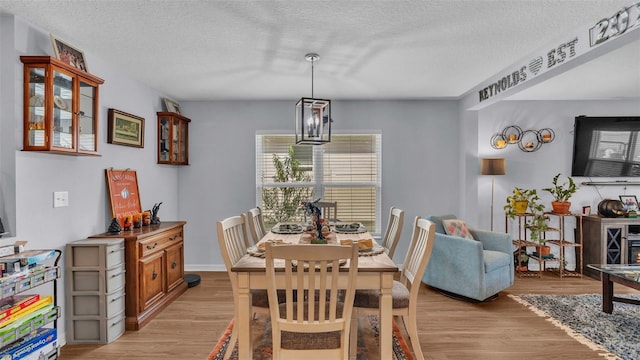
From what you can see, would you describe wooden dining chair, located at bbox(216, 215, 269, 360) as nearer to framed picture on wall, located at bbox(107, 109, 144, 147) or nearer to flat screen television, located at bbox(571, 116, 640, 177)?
framed picture on wall, located at bbox(107, 109, 144, 147)

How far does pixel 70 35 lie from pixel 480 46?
3.41 metres

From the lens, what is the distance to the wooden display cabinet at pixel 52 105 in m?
2.43

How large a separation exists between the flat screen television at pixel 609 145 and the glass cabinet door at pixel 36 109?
6222 mm

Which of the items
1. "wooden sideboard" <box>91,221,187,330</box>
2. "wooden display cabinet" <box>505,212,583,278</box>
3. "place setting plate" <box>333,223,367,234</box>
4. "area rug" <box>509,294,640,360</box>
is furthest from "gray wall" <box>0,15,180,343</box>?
"wooden display cabinet" <box>505,212,583,278</box>

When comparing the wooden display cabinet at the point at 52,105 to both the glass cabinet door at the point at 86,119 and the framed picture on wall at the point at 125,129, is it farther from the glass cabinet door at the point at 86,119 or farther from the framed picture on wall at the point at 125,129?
the framed picture on wall at the point at 125,129

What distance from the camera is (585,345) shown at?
2730 mm

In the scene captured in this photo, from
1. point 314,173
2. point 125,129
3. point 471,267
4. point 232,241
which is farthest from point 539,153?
point 125,129

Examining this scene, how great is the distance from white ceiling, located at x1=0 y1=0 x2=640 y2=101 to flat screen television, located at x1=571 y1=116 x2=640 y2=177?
797 millimetres

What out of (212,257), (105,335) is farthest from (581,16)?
(212,257)

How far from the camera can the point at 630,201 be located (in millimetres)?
4906

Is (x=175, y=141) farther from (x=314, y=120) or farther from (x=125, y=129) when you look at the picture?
(x=314, y=120)

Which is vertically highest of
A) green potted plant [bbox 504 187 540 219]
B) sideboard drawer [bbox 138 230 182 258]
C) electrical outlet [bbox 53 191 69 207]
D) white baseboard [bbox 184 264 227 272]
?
electrical outlet [bbox 53 191 69 207]

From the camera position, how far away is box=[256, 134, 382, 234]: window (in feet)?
16.4

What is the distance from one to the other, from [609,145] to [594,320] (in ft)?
9.74
